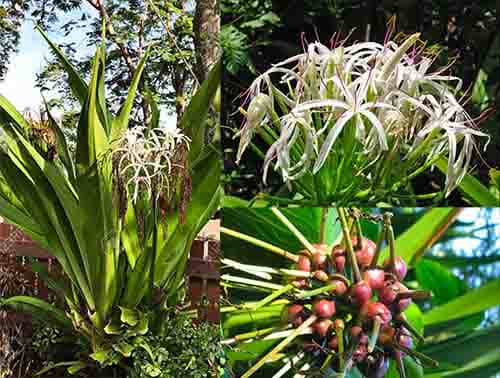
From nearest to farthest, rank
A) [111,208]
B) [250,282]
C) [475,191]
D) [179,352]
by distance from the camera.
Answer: [475,191]
[250,282]
[111,208]
[179,352]

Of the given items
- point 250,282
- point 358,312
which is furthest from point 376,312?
point 250,282

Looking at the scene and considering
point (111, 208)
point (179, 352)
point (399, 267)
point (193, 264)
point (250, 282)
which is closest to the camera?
point (399, 267)

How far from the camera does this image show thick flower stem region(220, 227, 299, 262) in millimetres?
2123

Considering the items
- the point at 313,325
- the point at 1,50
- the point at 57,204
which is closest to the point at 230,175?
the point at 313,325

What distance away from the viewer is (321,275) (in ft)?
6.75

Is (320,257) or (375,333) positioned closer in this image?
(375,333)

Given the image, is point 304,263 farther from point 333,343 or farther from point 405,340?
point 405,340

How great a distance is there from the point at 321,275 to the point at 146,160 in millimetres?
956

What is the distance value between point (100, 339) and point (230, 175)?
100cm

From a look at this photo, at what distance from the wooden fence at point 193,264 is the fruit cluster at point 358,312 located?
109cm

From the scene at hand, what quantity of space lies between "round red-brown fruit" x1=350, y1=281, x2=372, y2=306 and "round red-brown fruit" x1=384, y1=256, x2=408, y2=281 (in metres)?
0.08

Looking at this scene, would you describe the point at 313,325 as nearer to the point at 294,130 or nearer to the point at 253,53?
the point at 294,130

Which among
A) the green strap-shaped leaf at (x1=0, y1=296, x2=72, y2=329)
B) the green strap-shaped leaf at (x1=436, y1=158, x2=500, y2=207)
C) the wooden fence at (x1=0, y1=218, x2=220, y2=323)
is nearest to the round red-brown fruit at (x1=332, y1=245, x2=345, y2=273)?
the green strap-shaped leaf at (x1=436, y1=158, x2=500, y2=207)

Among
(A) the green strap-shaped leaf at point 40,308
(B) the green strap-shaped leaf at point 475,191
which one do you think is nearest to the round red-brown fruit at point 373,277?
(B) the green strap-shaped leaf at point 475,191
